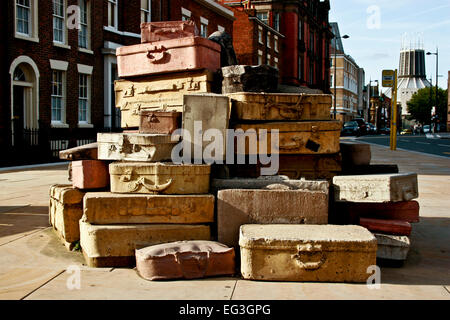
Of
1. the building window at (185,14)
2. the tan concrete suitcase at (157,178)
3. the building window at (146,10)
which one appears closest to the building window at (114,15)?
the building window at (146,10)

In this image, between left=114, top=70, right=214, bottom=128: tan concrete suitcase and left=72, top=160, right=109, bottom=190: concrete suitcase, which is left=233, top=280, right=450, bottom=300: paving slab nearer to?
left=72, top=160, right=109, bottom=190: concrete suitcase

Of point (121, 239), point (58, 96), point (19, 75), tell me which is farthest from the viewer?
point (58, 96)

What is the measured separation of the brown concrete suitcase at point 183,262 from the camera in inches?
144

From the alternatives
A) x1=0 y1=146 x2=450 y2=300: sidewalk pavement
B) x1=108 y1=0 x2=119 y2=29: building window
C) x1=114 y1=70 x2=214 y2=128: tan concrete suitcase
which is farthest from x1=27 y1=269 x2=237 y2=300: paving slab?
x1=108 y1=0 x2=119 y2=29: building window

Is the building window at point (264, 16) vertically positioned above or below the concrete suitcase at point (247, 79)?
above

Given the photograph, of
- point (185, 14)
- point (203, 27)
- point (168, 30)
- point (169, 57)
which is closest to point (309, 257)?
point (169, 57)

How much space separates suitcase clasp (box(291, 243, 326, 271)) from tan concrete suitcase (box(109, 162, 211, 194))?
112 cm

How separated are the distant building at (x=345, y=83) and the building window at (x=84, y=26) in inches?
2418

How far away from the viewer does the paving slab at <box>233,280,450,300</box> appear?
3279 millimetres

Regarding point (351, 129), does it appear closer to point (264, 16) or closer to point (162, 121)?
point (264, 16)

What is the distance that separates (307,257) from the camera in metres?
3.63

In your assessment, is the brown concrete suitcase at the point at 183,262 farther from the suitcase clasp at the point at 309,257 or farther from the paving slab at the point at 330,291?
the suitcase clasp at the point at 309,257

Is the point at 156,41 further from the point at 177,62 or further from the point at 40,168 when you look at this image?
the point at 40,168

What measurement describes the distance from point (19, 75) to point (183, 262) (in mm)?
14667
